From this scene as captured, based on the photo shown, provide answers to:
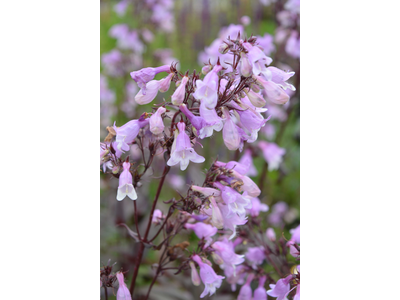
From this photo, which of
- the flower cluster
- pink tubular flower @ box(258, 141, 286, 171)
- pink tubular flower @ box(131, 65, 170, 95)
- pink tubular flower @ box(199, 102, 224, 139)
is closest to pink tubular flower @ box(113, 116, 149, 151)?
the flower cluster

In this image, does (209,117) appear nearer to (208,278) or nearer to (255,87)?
(255,87)

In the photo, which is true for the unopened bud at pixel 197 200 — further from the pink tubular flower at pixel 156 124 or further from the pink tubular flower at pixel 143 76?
the pink tubular flower at pixel 143 76

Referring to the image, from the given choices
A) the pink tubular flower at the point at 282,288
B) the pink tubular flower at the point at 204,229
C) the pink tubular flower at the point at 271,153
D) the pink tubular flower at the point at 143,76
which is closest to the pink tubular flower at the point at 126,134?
the pink tubular flower at the point at 143,76

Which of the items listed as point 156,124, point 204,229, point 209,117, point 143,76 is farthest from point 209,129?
point 204,229

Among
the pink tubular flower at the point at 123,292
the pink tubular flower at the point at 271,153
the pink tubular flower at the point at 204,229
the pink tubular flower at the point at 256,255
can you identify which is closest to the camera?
the pink tubular flower at the point at 123,292
